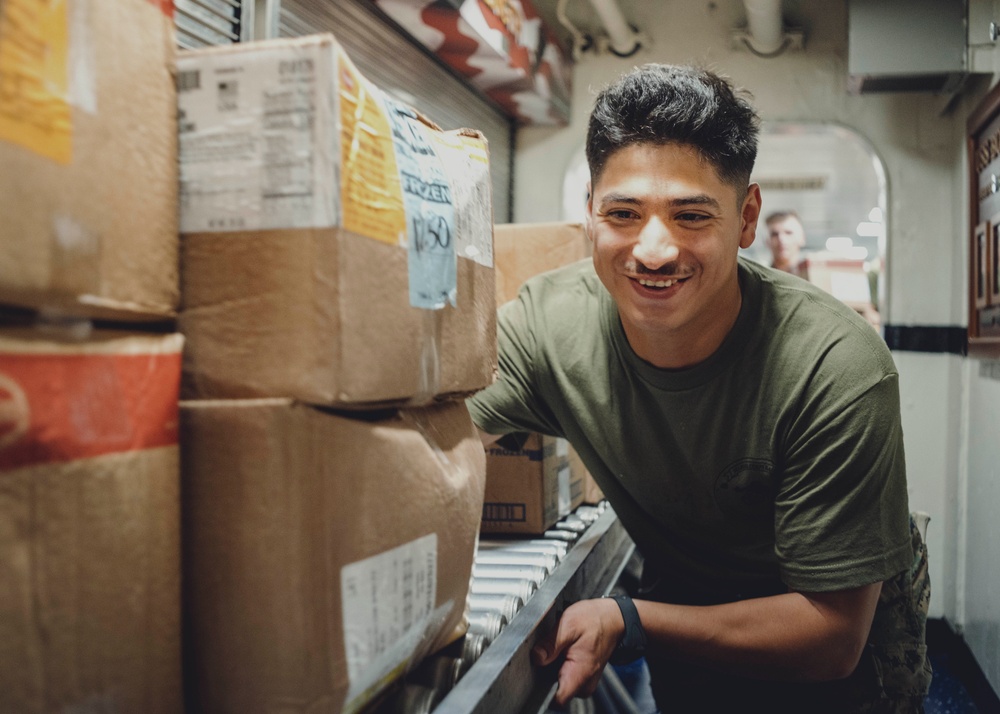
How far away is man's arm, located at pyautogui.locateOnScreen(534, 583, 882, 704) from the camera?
3.91ft

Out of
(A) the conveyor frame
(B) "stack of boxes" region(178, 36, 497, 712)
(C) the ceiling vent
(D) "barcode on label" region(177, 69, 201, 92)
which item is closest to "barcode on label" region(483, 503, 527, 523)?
(A) the conveyor frame

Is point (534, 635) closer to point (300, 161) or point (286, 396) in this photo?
point (286, 396)

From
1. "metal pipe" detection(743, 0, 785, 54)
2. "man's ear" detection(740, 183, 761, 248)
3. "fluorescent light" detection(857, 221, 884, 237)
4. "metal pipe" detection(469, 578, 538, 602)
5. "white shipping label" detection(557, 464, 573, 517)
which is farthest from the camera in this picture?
"fluorescent light" detection(857, 221, 884, 237)

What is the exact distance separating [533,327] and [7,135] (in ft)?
3.76

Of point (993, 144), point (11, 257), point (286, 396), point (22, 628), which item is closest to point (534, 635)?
point (286, 396)

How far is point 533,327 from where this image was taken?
5.11 ft

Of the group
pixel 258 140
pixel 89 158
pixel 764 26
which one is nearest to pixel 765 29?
pixel 764 26

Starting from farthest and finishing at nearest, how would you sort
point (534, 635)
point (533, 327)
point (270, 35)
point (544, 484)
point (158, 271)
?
point (544, 484), point (533, 327), point (270, 35), point (534, 635), point (158, 271)

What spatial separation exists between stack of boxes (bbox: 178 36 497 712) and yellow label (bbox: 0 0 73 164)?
15cm

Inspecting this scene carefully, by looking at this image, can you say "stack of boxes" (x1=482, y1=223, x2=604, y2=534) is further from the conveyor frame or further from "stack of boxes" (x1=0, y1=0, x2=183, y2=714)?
"stack of boxes" (x1=0, y1=0, x2=183, y2=714)

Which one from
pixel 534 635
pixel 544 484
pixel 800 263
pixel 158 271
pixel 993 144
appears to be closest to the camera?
pixel 158 271

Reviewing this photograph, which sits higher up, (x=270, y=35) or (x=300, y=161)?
(x=270, y=35)

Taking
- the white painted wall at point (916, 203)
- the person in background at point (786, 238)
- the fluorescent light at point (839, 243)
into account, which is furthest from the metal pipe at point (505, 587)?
the fluorescent light at point (839, 243)

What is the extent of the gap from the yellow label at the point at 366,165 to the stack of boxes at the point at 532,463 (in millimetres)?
1021
